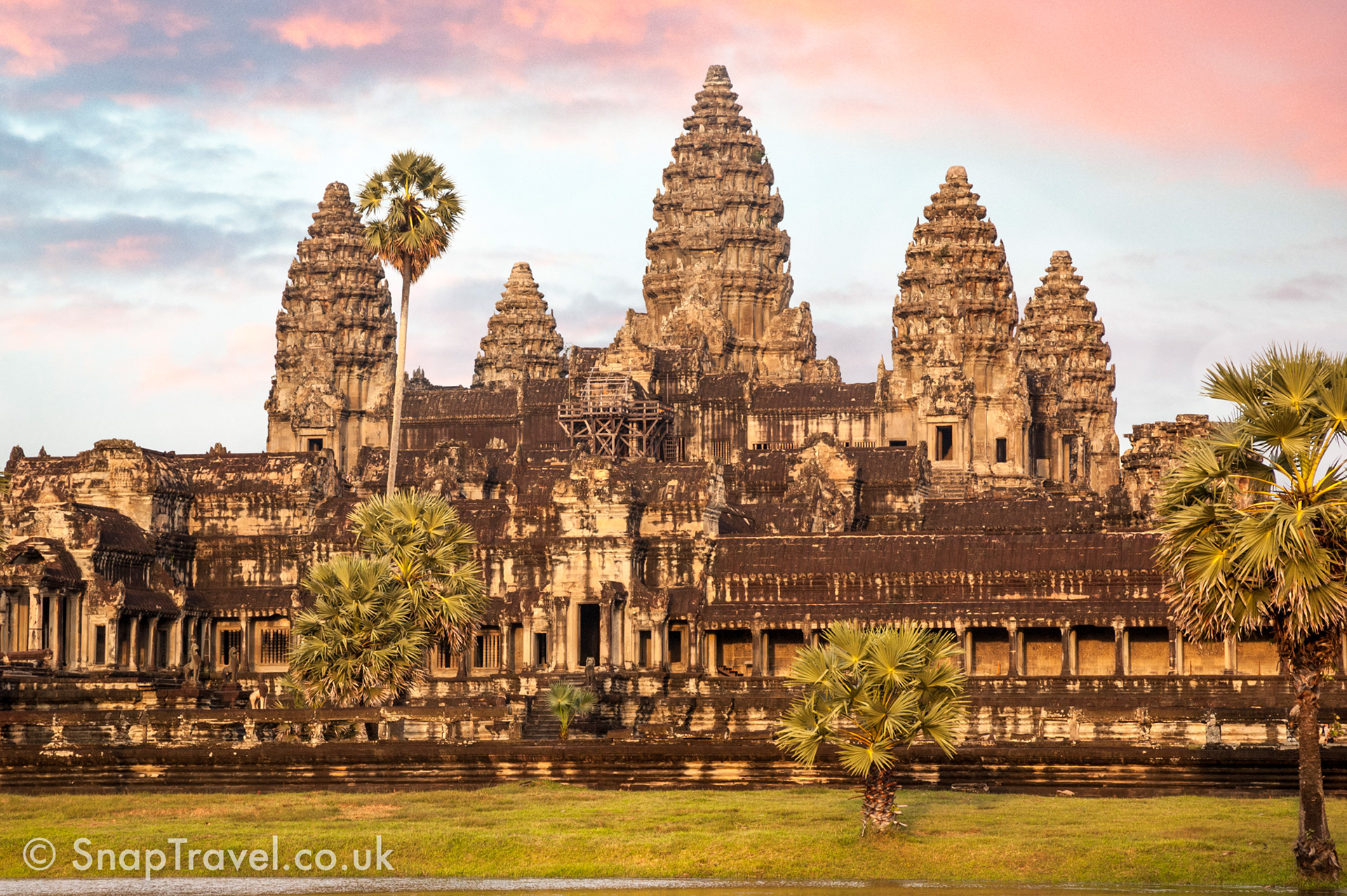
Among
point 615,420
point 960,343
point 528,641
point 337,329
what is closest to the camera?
point 528,641

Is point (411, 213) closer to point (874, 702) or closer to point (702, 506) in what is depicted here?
point (702, 506)

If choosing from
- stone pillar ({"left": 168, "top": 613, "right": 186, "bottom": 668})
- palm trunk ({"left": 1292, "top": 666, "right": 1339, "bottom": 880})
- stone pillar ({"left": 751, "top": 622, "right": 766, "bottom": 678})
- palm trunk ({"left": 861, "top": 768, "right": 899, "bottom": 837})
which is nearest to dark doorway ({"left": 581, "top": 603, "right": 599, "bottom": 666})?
stone pillar ({"left": 751, "top": 622, "right": 766, "bottom": 678})

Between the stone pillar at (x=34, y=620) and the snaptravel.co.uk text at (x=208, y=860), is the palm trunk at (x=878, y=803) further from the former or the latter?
the stone pillar at (x=34, y=620)

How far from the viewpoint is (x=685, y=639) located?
7588 centimetres

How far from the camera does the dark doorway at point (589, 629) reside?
250 feet

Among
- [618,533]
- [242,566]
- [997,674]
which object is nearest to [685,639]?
[618,533]

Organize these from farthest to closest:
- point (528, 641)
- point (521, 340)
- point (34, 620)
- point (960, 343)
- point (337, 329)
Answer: point (521, 340), point (337, 329), point (960, 343), point (34, 620), point (528, 641)

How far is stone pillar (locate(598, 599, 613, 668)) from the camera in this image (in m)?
74.4

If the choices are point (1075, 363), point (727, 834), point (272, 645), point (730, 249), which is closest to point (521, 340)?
point (730, 249)

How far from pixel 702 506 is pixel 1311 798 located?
43.6 metres

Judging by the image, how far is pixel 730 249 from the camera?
123m

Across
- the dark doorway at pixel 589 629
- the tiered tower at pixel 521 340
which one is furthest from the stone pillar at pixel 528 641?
the tiered tower at pixel 521 340

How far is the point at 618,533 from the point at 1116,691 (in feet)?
58.6

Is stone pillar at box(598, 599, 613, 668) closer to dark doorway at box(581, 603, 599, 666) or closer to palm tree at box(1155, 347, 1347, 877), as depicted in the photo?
dark doorway at box(581, 603, 599, 666)
